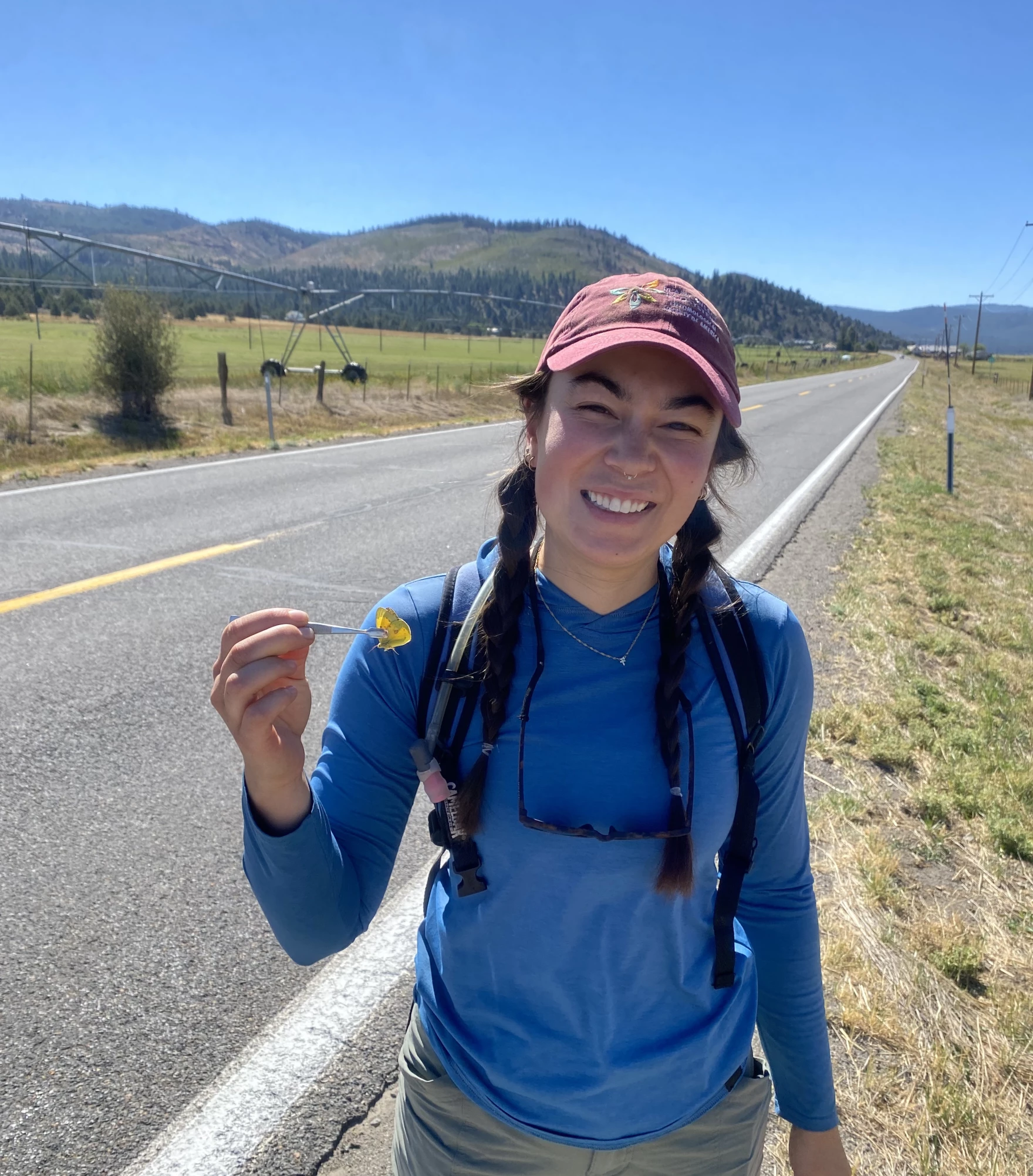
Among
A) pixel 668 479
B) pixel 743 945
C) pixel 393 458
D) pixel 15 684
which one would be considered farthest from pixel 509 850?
pixel 393 458

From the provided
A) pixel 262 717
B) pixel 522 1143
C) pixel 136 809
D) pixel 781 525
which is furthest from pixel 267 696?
pixel 781 525

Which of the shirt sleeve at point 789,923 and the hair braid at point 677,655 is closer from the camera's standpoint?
the hair braid at point 677,655

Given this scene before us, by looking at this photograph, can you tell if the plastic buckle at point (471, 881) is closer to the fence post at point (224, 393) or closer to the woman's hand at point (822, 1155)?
the woman's hand at point (822, 1155)

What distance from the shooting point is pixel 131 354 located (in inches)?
662

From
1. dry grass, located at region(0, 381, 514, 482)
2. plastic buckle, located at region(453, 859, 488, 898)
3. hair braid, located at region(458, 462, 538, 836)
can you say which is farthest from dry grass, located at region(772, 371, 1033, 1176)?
dry grass, located at region(0, 381, 514, 482)

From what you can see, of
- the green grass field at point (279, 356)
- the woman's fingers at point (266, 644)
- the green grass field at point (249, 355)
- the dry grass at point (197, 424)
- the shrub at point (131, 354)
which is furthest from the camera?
the green grass field at point (279, 356)

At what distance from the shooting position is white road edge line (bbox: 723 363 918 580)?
23.4ft

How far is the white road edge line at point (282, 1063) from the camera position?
6.36 feet

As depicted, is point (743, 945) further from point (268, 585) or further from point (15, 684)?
point (268, 585)

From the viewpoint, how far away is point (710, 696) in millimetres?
1371

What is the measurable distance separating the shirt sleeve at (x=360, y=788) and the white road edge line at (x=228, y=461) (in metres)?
5.06

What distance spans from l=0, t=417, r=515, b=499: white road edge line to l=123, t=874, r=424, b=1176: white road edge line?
4292 mm

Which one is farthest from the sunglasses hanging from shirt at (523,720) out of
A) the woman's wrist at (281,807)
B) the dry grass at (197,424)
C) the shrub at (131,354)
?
the shrub at (131,354)

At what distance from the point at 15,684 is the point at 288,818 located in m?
3.94
